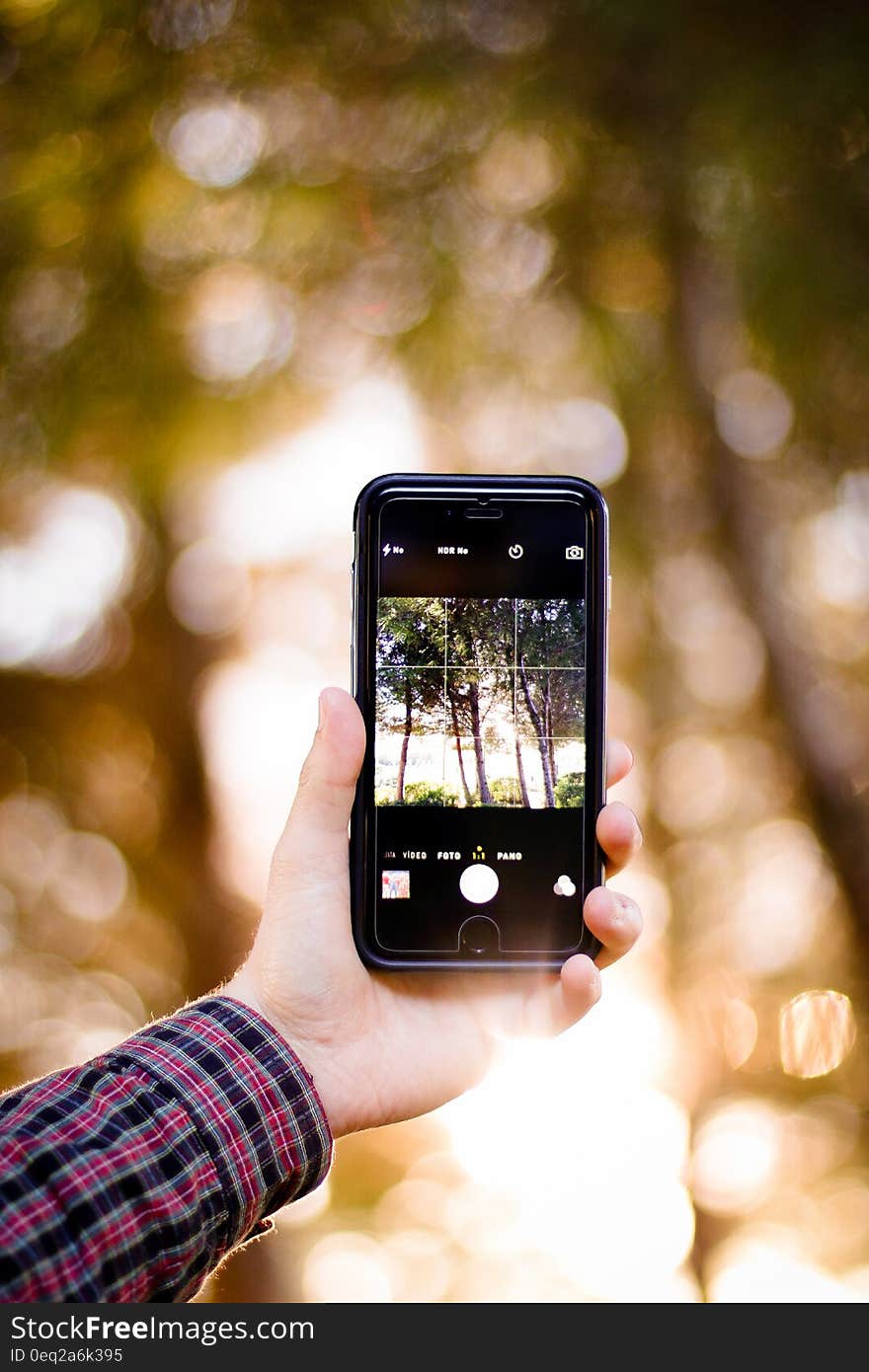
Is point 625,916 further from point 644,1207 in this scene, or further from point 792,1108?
point 644,1207

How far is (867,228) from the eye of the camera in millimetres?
2102

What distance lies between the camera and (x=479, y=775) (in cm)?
133

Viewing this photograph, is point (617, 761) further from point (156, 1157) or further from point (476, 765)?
point (156, 1157)

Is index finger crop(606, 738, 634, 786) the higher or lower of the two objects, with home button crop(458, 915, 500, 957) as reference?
higher

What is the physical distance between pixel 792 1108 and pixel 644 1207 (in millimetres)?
984

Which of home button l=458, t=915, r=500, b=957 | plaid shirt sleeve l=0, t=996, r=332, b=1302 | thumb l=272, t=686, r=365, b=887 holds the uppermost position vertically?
thumb l=272, t=686, r=365, b=887

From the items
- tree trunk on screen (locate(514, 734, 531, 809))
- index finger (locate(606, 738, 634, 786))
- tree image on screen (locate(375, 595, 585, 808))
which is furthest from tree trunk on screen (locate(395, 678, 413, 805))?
index finger (locate(606, 738, 634, 786))

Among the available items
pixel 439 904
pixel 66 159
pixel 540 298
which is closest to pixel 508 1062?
pixel 439 904

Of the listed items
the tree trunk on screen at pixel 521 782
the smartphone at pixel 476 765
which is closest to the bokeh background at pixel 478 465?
the smartphone at pixel 476 765

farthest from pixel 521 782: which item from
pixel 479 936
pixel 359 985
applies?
pixel 359 985

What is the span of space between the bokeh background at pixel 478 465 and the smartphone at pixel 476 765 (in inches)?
7.4

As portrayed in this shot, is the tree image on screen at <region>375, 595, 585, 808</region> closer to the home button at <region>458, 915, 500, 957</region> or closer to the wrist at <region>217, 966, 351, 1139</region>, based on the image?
the home button at <region>458, 915, 500, 957</region>

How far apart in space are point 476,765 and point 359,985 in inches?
12.2

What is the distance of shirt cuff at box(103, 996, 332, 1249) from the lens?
3.39ft
